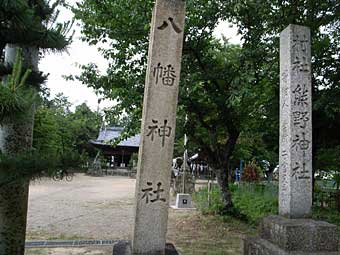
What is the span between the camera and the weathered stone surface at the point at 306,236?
151 inches

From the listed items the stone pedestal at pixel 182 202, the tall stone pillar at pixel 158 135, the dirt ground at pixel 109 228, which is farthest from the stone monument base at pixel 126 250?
the stone pedestal at pixel 182 202

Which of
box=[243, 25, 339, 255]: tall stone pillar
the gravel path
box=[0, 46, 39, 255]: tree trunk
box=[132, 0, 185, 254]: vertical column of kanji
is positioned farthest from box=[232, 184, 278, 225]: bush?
box=[0, 46, 39, 255]: tree trunk

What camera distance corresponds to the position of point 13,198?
3.81m

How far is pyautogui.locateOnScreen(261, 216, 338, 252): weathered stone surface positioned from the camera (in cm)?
383

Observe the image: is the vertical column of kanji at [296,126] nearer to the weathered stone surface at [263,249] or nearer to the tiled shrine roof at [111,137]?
the weathered stone surface at [263,249]

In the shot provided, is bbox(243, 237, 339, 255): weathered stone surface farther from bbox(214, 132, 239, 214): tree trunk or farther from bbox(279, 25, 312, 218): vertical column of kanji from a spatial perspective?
bbox(214, 132, 239, 214): tree trunk

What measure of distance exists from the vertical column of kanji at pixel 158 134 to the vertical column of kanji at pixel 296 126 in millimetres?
1973

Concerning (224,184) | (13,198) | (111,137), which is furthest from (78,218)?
(111,137)

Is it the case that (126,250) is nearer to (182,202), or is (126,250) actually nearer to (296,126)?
(296,126)

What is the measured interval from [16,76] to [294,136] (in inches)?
143

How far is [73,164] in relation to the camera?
2756 millimetres

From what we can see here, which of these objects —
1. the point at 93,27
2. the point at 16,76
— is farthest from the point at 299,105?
the point at 93,27

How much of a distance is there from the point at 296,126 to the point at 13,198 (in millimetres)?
3864

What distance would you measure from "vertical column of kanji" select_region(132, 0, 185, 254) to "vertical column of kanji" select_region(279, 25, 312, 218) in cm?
197
